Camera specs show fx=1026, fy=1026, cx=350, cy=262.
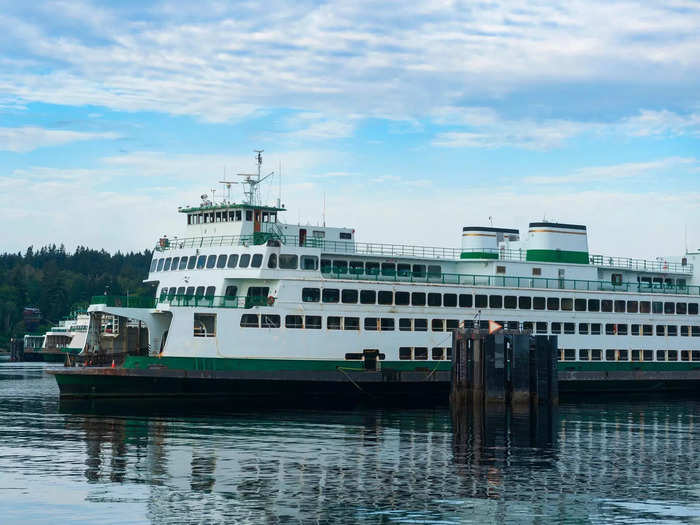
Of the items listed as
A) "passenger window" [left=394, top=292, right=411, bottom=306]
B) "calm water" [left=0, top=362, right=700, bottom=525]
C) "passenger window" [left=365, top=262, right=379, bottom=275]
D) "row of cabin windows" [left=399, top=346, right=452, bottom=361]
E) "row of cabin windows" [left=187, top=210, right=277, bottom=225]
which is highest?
"row of cabin windows" [left=187, top=210, right=277, bottom=225]


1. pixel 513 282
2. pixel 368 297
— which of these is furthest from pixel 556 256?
pixel 368 297

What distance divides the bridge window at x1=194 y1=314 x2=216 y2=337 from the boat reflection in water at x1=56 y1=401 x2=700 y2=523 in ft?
13.9

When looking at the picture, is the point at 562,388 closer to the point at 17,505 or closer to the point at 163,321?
the point at 163,321

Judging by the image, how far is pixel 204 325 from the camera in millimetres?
44531

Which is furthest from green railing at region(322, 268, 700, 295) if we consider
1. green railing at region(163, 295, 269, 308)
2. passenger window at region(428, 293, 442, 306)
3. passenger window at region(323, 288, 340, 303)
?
green railing at region(163, 295, 269, 308)

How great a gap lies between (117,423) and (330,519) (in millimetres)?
17184

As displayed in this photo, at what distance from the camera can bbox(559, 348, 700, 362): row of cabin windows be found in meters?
52.7

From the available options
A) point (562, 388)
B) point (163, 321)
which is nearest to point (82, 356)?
point (163, 321)

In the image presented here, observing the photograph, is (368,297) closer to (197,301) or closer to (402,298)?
(402,298)

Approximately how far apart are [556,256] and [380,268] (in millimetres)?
10875

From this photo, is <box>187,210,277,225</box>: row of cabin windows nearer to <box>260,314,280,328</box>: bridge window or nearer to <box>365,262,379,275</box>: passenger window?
<box>365,262,379,275</box>: passenger window

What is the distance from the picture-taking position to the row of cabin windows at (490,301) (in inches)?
1861

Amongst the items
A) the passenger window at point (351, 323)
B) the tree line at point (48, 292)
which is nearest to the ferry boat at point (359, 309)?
the passenger window at point (351, 323)

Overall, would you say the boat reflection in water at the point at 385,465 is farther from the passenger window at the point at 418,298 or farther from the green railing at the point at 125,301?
the passenger window at the point at 418,298
